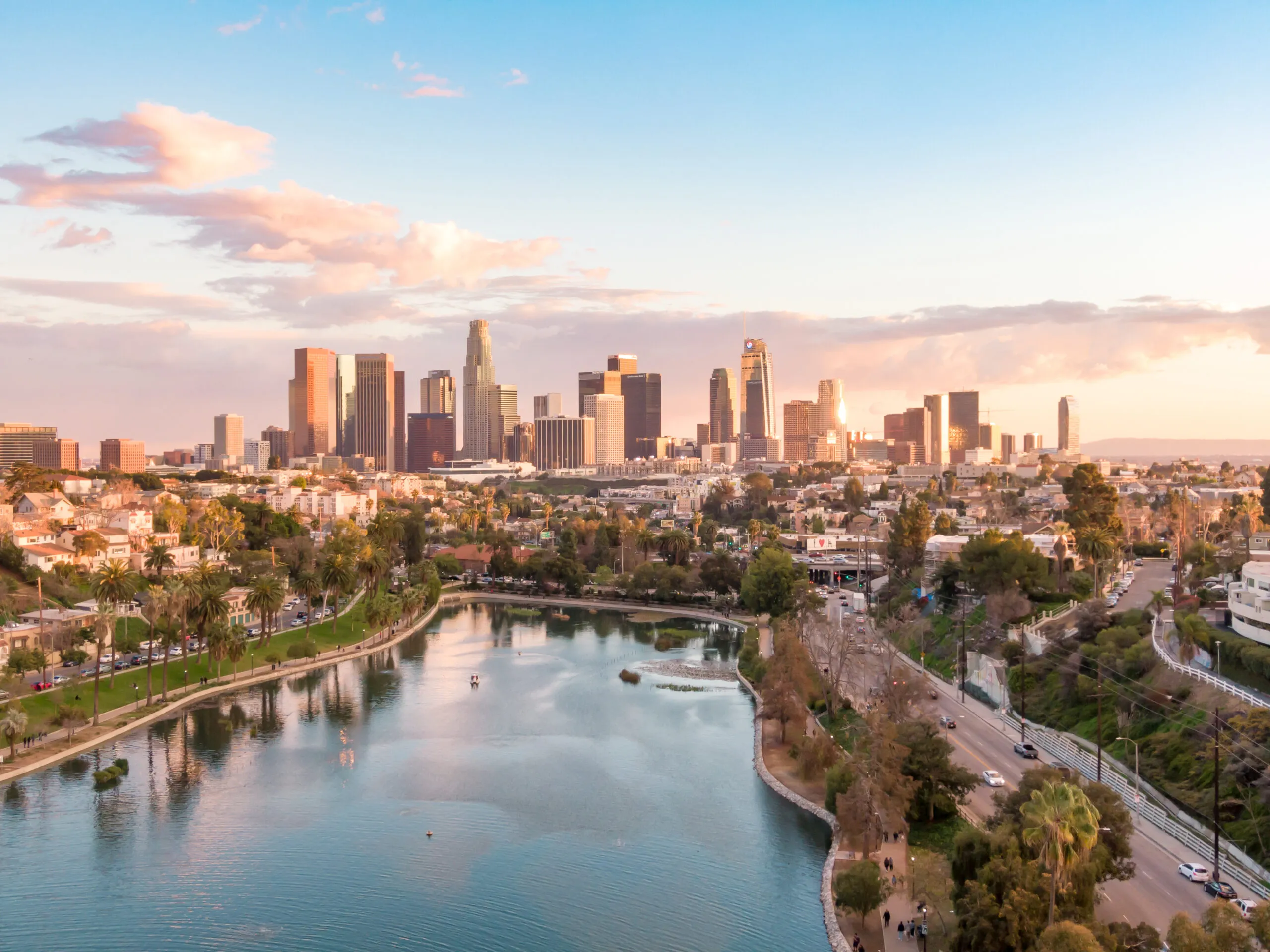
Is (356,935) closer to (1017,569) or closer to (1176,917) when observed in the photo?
(1176,917)

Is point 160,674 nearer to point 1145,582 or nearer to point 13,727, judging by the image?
point 13,727

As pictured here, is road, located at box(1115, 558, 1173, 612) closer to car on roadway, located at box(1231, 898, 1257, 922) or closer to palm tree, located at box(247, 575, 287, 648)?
car on roadway, located at box(1231, 898, 1257, 922)

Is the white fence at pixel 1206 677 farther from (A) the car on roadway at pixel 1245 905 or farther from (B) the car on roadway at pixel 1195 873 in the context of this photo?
(A) the car on roadway at pixel 1245 905

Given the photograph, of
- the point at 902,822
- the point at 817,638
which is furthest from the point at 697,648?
the point at 902,822

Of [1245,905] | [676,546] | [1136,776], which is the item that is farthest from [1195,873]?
[676,546]

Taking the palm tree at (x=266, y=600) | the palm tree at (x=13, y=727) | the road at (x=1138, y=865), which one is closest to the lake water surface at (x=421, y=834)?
the palm tree at (x=13, y=727)
